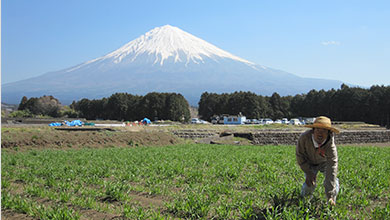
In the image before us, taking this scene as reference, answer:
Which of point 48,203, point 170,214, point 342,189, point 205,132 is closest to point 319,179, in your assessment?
point 342,189

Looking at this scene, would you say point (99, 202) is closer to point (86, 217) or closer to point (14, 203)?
point (86, 217)

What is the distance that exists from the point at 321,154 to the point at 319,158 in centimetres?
18

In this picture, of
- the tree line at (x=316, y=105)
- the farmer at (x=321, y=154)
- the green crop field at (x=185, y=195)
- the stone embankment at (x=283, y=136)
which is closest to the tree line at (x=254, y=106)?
the tree line at (x=316, y=105)

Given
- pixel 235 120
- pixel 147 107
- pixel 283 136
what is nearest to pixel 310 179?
pixel 283 136

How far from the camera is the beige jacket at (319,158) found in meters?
5.33

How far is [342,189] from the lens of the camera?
6.58 m

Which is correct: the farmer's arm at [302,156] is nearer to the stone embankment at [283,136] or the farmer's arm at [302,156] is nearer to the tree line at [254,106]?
the stone embankment at [283,136]

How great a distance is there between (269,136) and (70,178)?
27166mm

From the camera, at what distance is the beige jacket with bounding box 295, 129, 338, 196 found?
17.5 ft

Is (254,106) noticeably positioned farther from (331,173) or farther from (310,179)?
(331,173)

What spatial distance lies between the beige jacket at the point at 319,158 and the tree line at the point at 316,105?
72.7 meters

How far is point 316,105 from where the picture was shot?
85.2 metres

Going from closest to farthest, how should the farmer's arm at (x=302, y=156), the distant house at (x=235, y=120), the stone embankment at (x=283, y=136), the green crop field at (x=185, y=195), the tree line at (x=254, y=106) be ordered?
the green crop field at (x=185, y=195), the farmer's arm at (x=302, y=156), the stone embankment at (x=283, y=136), the distant house at (x=235, y=120), the tree line at (x=254, y=106)

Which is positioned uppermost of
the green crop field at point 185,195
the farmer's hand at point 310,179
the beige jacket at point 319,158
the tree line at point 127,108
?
the tree line at point 127,108
